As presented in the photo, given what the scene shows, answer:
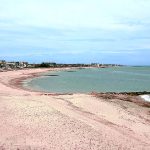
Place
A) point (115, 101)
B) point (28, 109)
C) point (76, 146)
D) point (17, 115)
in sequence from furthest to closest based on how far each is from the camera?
point (115, 101), point (28, 109), point (17, 115), point (76, 146)

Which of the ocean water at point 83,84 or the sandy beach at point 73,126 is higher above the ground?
the sandy beach at point 73,126

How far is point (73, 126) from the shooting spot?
62.3ft

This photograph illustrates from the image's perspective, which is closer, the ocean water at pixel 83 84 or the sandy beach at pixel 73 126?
the sandy beach at pixel 73 126

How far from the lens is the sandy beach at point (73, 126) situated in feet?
51.7

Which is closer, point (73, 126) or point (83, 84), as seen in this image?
point (73, 126)

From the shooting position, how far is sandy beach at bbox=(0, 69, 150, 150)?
15.8 m

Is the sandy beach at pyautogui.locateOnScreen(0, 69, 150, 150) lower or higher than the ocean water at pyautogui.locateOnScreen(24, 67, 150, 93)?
higher

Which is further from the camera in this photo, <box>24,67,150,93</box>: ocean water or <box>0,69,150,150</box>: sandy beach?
<box>24,67,150,93</box>: ocean water

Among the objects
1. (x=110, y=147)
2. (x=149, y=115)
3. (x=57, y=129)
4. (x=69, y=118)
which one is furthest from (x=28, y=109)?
(x=110, y=147)

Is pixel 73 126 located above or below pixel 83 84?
above

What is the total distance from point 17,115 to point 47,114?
171cm

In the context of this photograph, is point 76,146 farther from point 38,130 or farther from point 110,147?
point 38,130

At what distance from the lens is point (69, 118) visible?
21.1 metres

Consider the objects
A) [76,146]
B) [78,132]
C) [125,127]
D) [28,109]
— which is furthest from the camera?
[28,109]
